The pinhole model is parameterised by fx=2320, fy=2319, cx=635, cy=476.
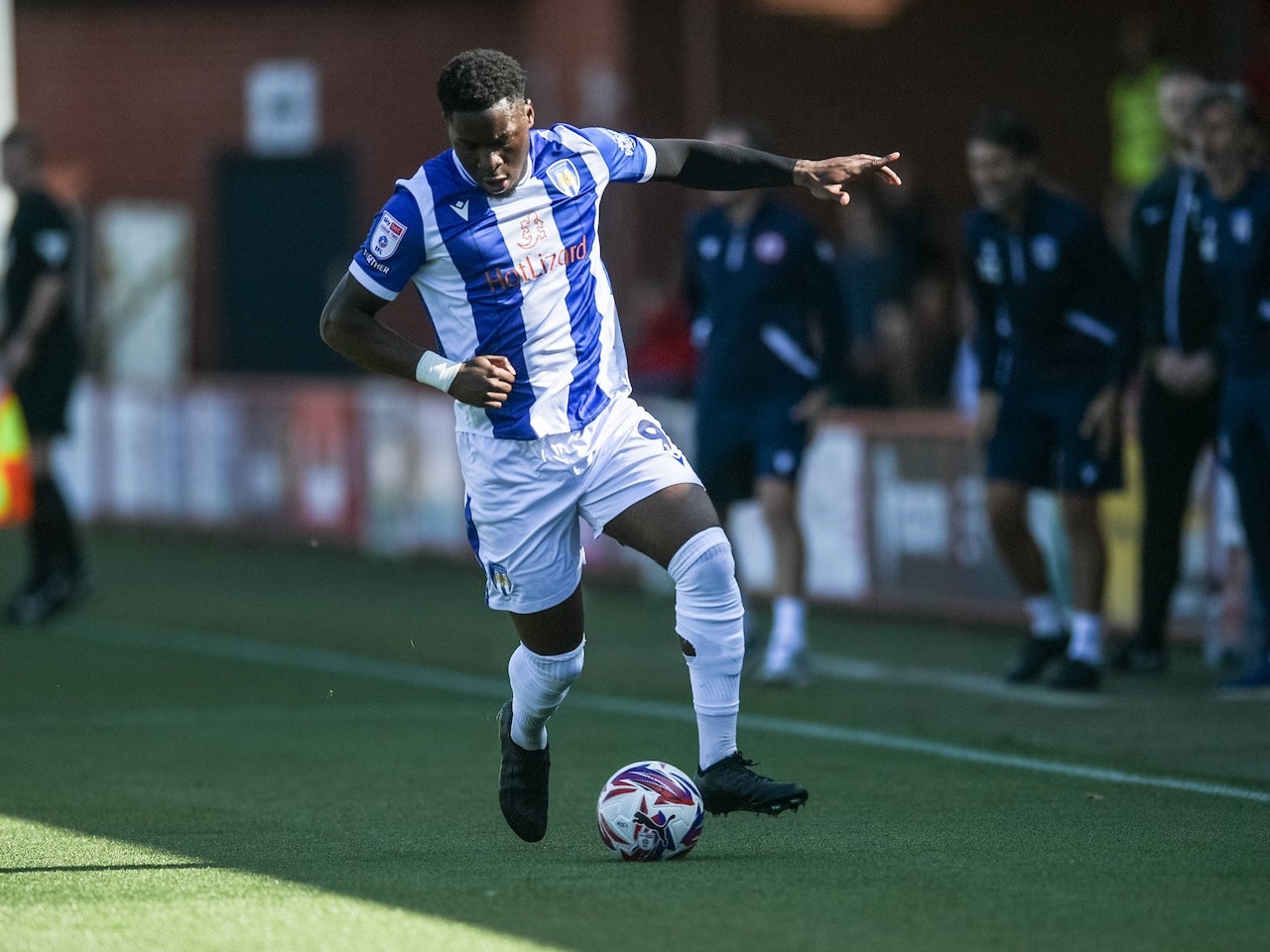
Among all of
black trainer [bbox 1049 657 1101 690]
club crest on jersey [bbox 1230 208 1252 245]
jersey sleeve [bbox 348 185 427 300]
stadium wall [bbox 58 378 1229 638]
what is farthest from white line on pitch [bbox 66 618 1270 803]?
jersey sleeve [bbox 348 185 427 300]

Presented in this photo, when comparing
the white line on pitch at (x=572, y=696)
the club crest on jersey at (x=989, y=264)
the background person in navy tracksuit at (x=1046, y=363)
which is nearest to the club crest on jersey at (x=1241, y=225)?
the background person in navy tracksuit at (x=1046, y=363)

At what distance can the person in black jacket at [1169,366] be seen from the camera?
31.7 feet

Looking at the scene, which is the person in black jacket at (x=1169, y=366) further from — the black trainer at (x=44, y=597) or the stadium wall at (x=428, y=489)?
the black trainer at (x=44, y=597)

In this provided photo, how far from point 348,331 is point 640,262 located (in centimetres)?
1402

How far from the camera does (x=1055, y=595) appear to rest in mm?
11359

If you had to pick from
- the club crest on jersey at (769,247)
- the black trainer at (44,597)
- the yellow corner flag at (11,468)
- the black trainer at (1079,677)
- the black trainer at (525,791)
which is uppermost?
the club crest on jersey at (769,247)

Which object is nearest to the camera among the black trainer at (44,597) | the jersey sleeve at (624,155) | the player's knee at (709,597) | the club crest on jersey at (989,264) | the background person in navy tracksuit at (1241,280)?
the player's knee at (709,597)

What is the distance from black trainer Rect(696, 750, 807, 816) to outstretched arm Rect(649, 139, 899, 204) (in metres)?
1.61

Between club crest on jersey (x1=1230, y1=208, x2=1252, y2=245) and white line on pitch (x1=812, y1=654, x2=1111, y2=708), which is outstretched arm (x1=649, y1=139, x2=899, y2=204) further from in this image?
white line on pitch (x1=812, y1=654, x2=1111, y2=708)

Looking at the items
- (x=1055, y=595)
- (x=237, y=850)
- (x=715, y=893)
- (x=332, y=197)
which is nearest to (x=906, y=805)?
(x=715, y=893)

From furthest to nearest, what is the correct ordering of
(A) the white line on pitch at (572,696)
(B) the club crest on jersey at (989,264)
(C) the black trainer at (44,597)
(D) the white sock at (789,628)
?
(C) the black trainer at (44,597), (D) the white sock at (789,628), (B) the club crest on jersey at (989,264), (A) the white line on pitch at (572,696)

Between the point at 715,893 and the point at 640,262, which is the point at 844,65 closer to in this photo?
the point at 640,262

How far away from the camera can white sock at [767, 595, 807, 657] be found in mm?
10023

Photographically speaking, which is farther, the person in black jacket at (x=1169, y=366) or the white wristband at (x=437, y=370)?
the person in black jacket at (x=1169, y=366)
